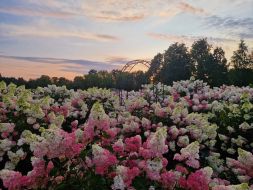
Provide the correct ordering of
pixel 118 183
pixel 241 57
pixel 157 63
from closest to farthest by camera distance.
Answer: pixel 118 183 < pixel 157 63 < pixel 241 57

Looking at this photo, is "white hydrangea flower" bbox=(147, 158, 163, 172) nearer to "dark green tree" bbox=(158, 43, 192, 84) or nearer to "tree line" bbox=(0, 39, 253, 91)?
"tree line" bbox=(0, 39, 253, 91)

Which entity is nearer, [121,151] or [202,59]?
[121,151]

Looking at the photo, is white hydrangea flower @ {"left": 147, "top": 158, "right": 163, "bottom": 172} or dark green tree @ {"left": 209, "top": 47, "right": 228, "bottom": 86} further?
dark green tree @ {"left": 209, "top": 47, "right": 228, "bottom": 86}

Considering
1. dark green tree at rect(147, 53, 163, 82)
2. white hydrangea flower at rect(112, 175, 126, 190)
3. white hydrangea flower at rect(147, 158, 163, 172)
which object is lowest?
white hydrangea flower at rect(112, 175, 126, 190)

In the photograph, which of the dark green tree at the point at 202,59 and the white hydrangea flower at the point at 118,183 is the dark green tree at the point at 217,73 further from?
the white hydrangea flower at the point at 118,183

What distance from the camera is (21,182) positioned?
4609 mm

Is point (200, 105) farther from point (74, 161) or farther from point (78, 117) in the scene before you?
point (74, 161)

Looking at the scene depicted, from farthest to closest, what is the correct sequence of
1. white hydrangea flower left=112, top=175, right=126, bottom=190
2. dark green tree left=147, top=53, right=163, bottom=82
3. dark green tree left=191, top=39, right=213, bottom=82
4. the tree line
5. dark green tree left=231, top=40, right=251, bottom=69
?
dark green tree left=231, top=40, right=251, bottom=69
dark green tree left=191, top=39, right=213, bottom=82
dark green tree left=147, top=53, right=163, bottom=82
the tree line
white hydrangea flower left=112, top=175, right=126, bottom=190

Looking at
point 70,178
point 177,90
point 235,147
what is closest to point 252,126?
point 235,147

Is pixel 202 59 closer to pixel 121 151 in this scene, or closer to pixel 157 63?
pixel 157 63

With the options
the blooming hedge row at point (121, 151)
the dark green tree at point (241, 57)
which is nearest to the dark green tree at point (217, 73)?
the dark green tree at point (241, 57)

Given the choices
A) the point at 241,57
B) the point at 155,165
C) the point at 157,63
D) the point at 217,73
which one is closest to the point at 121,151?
Result: the point at 155,165

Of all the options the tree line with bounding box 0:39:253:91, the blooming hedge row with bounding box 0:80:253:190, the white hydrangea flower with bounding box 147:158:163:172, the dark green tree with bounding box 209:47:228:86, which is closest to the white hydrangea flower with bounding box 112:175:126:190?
the blooming hedge row with bounding box 0:80:253:190

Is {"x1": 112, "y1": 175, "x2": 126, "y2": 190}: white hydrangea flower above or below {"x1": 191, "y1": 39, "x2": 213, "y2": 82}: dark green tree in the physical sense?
below
